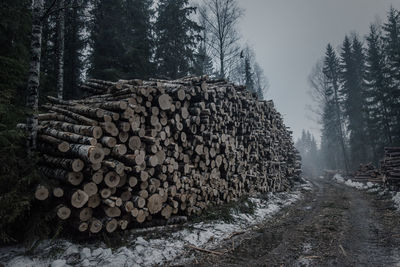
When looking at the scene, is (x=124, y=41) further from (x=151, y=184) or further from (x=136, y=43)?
(x=151, y=184)

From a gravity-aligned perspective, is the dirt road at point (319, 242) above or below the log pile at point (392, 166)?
below

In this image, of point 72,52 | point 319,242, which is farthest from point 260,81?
point 319,242

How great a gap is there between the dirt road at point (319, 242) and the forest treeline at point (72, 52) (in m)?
3.46

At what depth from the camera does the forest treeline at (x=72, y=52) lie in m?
4.32

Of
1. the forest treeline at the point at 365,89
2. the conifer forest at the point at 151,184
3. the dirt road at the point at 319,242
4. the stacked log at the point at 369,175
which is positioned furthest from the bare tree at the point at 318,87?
the dirt road at the point at 319,242

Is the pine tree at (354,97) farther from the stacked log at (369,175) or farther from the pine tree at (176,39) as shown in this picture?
the pine tree at (176,39)

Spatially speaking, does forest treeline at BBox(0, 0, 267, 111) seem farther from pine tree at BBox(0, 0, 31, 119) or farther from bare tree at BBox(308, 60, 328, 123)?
bare tree at BBox(308, 60, 328, 123)

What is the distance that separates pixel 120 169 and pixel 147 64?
1284cm

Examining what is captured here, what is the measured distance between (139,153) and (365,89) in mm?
31821

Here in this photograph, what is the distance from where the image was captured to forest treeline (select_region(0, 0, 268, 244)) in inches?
170

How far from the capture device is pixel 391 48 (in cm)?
2386

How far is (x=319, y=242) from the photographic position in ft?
17.9

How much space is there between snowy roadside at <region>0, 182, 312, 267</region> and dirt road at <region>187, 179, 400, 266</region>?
49 centimetres

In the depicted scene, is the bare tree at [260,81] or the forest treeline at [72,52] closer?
the forest treeline at [72,52]
